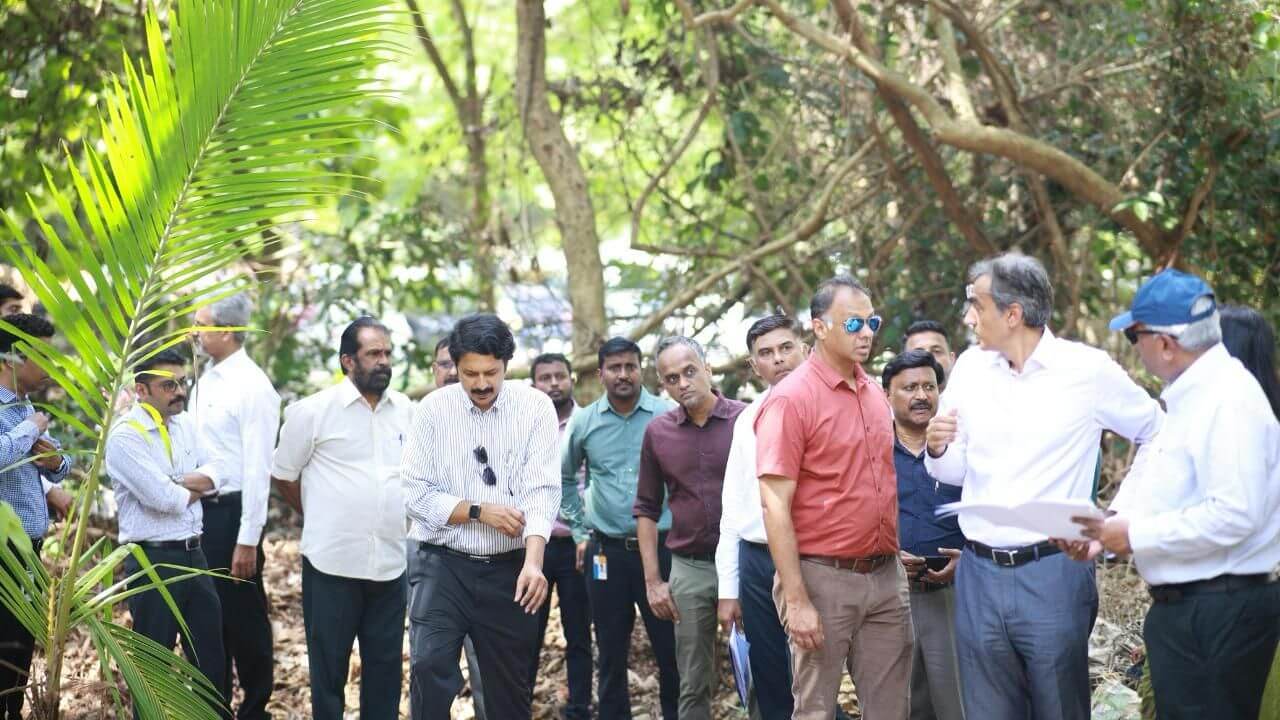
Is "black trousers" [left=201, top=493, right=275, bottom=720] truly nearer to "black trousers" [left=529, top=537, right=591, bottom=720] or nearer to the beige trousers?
"black trousers" [left=529, top=537, right=591, bottom=720]

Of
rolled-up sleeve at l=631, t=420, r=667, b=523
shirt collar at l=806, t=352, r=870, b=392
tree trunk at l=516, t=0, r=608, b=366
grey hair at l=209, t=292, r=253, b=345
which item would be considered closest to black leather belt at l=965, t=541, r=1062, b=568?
shirt collar at l=806, t=352, r=870, b=392

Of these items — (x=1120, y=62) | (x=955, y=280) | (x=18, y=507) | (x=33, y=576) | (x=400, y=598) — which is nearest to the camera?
(x=33, y=576)

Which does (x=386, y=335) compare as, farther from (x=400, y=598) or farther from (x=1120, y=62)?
(x=1120, y=62)

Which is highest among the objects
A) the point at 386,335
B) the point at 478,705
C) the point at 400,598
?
the point at 386,335

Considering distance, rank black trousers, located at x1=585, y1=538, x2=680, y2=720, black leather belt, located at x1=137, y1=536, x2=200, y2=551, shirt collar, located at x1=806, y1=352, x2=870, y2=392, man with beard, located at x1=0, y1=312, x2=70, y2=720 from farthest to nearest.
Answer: black trousers, located at x1=585, y1=538, x2=680, y2=720 → black leather belt, located at x1=137, y1=536, x2=200, y2=551 → man with beard, located at x1=0, y1=312, x2=70, y2=720 → shirt collar, located at x1=806, y1=352, x2=870, y2=392

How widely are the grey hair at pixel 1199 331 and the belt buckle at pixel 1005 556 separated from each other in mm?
1010

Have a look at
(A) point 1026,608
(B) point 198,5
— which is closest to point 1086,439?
(A) point 1026,608

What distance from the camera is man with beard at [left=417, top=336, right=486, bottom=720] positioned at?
632cm

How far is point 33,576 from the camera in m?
4.18

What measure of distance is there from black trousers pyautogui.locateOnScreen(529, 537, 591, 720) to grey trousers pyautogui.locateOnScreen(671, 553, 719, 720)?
1.00m

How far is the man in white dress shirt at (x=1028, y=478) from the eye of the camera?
462cm

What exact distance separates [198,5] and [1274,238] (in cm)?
758

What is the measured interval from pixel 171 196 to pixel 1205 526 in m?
3.49

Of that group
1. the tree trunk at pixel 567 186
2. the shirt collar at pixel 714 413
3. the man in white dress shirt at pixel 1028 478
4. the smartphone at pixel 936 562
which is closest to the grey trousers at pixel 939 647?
the smartphone at pixel 936 562
